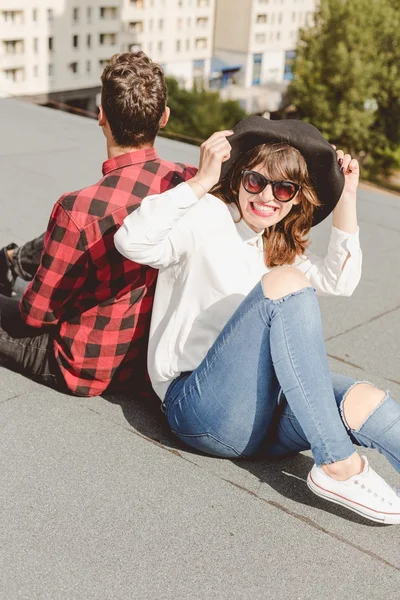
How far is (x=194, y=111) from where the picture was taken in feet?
161

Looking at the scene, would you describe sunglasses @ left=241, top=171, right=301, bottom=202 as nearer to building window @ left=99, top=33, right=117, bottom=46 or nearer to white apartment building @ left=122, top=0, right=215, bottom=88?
white apartment building @ left=122, top=0, right=215, bottom=88

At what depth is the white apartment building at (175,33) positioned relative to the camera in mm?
58219

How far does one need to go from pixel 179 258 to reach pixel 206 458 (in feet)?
2.31

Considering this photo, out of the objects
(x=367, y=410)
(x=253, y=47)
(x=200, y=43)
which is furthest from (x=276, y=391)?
(x=200, y=43)

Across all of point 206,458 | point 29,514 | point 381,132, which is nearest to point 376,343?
point 206,458

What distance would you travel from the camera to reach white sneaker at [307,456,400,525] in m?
2.23

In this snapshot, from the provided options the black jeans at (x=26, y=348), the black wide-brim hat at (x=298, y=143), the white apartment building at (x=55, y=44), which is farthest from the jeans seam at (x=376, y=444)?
the white apartment building at (x=55, y=44)

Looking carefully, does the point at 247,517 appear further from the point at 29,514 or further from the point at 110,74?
the point at 110,74

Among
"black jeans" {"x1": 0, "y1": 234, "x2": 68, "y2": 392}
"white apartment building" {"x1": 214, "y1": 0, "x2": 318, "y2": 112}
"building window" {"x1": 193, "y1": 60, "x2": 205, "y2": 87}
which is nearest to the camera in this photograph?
"black jeans" {"x1": 0, "y1": 234, "x2": 68, "y2": 392}

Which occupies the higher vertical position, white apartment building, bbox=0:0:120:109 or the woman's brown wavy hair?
the woman's brown wavy hair

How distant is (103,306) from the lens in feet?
8.67

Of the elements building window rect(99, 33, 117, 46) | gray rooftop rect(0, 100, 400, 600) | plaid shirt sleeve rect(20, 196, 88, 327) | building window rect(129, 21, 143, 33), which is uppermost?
plaid shirt sleeve rect(20, 196, 88, 327)

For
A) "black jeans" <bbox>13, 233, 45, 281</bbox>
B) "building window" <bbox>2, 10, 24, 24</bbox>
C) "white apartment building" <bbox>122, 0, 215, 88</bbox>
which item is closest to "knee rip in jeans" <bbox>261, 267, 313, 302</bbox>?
"black jeans" <bbox>13, 233, 45, 281</bbox>

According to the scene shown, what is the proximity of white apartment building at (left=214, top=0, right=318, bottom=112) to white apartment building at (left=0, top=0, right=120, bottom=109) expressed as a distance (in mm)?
10743
